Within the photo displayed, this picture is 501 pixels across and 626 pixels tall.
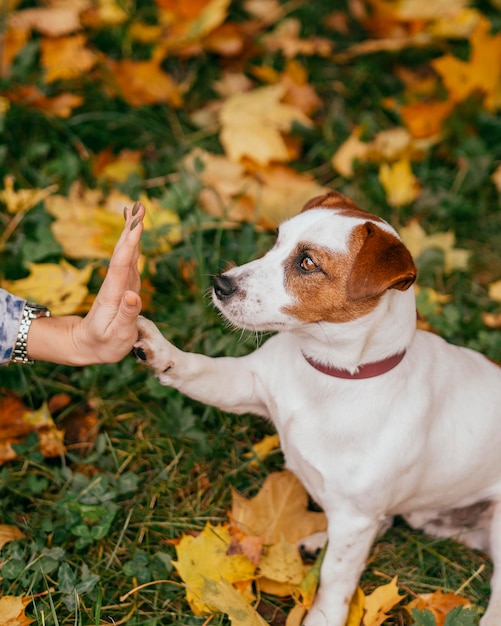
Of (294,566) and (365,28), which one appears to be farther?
(365,28)

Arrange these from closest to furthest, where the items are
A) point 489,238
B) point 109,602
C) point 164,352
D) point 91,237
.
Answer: point 164,352, point 109,602, point 91,237, point 489,238

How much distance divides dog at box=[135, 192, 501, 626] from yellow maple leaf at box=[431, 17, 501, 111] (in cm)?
206

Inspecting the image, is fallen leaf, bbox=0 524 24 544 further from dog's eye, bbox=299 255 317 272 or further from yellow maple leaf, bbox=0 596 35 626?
dog's eye, bbox=299 255 317 272

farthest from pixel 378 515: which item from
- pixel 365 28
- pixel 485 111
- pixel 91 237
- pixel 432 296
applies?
pixel 365 28

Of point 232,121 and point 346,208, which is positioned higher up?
point 346,208

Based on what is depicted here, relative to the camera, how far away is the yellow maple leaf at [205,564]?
2.82m

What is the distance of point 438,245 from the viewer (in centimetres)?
404

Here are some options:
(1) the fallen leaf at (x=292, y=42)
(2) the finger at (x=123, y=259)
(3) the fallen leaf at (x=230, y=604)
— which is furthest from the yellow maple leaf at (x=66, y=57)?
(3) the fallen leaf at (x=230, y=604)

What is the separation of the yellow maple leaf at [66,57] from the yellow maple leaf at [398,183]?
73.9 inches

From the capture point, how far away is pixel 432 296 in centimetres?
379

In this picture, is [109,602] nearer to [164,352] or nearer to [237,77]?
[164,352]

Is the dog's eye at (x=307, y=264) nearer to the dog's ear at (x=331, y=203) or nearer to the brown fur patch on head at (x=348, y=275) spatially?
the brown fur patch on head at (x=348, y=275)

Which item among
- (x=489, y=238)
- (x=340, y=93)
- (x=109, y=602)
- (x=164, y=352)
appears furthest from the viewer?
(x=340, y=93)

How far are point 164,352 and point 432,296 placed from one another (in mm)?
1690
